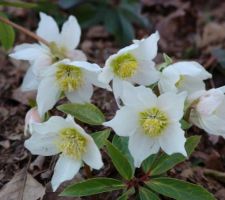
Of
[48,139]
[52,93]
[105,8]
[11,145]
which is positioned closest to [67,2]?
[105,8]

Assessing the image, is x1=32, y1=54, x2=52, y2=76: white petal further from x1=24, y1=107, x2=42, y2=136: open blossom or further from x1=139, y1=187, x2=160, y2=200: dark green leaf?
x1=139, y1=187, x2=160, y2=200: dark green leaf

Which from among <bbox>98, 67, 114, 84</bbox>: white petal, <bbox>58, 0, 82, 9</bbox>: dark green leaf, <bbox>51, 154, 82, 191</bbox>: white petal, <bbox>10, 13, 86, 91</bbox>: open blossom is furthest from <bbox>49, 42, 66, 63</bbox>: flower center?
<bbox>58, 0, 82, 9</bbox>: dark green leaf

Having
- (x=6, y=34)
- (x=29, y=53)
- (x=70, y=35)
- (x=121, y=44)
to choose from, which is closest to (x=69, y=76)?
(x=29, y=53)

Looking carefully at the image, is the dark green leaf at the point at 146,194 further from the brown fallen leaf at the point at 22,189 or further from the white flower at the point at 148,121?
the brown fallen leaf at the point at 22,189

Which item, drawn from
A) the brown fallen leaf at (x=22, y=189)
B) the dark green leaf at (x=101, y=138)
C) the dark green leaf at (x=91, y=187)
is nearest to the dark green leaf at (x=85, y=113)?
the dark green leaf at (x=101, y=138)

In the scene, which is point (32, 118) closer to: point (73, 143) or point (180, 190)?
point (73, 143)

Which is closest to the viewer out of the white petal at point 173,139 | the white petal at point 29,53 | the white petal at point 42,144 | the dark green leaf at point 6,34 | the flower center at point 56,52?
the white petal at point 173,139
